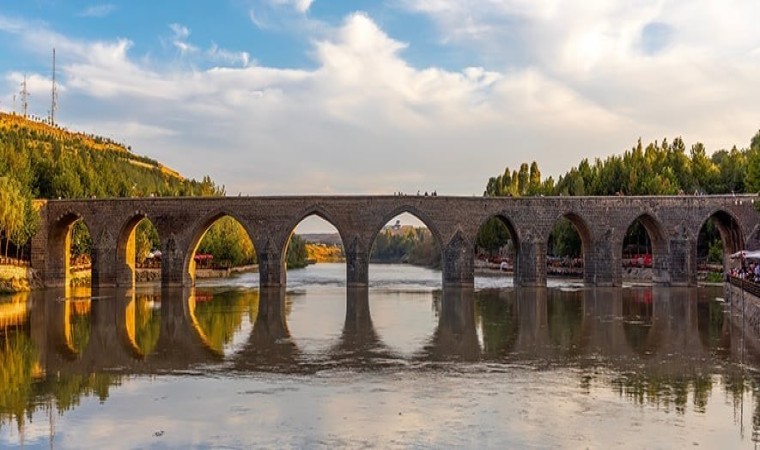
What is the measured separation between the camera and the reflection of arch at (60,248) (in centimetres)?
5269

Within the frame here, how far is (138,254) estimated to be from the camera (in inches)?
2591

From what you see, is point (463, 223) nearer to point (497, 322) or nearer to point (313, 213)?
point (313, 213)

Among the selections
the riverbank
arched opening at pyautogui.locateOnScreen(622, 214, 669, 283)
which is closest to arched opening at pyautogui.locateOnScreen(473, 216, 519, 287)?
arched opening at pyautogui.locateOnScreen(622, 214, 669, 283)

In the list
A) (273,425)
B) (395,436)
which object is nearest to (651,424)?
(395,436)

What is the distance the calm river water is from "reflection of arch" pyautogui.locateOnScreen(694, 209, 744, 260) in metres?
18.2

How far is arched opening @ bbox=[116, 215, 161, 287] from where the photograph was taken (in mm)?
52562

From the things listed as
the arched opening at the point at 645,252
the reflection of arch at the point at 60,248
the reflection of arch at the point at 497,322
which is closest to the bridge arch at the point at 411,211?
the reflection of arch at the point at 497,322

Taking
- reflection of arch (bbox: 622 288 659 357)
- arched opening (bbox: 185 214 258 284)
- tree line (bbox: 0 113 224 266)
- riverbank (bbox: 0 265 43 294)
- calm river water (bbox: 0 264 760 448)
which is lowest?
calm river water (bbox: 0 264 760 448)

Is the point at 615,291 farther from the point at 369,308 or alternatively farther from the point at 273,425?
the point at 273,425

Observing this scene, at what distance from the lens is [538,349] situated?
72.2 feet

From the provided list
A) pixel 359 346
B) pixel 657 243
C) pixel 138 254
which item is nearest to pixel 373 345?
pixel 359 346

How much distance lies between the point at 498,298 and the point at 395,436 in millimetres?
30224

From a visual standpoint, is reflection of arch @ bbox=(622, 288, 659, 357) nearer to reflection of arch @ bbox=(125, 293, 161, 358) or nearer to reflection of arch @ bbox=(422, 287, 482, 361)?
reflection of arch @ bbox=(422, 287, 482, 361)

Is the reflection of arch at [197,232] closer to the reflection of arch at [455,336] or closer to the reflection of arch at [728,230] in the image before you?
the reflection of arch at [455,336]
